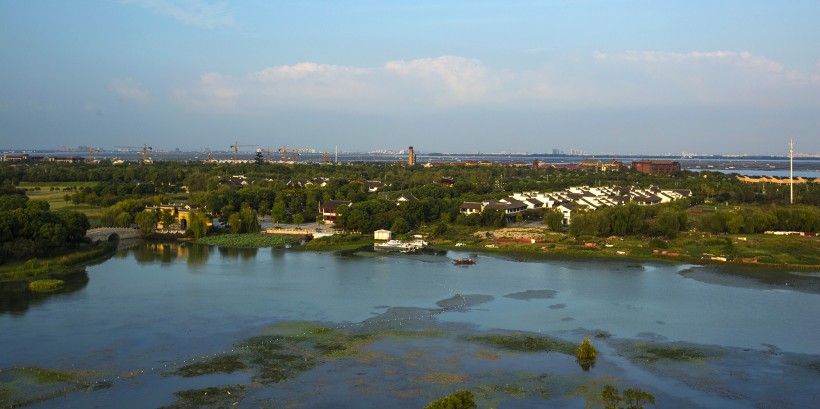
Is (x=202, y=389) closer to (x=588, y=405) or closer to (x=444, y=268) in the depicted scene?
(x=588, y=405)

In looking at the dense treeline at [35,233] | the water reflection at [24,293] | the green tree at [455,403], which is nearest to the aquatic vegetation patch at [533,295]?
the green tree at [455,403]

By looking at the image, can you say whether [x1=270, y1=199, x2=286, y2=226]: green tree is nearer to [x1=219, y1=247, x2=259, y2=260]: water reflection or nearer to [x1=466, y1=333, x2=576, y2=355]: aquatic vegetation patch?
[x1=219, y1=247, x2=259, y2=260]: water reflection

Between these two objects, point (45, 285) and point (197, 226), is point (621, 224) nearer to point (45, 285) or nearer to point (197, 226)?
point (197, 226)

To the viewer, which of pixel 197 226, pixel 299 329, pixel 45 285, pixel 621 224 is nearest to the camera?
pixel 299 329

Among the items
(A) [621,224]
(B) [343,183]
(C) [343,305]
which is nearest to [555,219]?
(A) [621,224]

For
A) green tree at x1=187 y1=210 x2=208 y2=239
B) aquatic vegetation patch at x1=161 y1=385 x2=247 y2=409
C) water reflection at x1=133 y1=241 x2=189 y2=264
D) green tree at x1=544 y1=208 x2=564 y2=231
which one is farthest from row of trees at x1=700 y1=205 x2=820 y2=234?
aquatic vegetation patch at x1=161 y1=385 x2=247 y2=409

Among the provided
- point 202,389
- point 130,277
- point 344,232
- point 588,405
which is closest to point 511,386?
point 588,405
